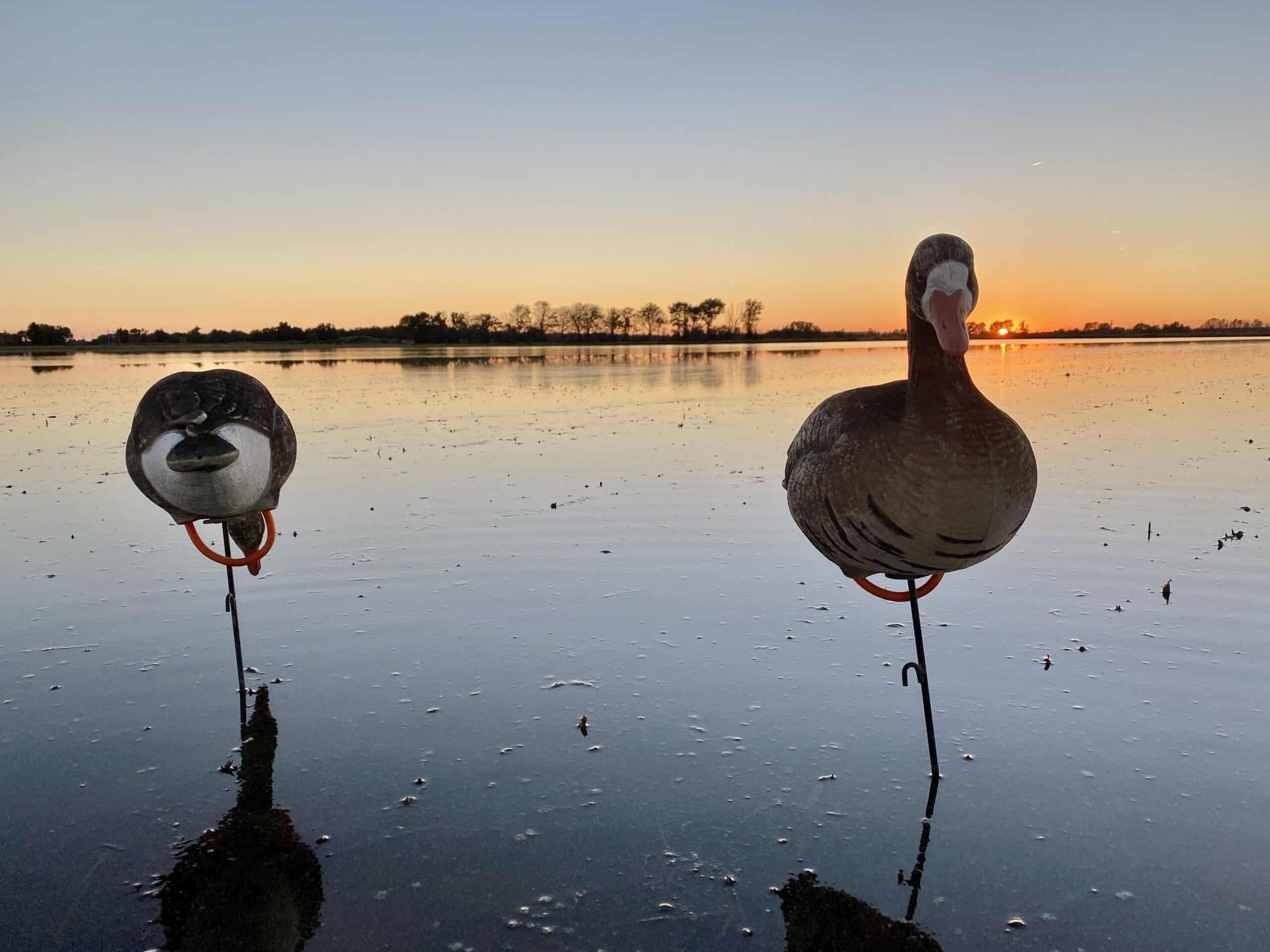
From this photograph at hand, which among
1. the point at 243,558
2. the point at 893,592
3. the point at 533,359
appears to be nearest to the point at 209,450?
the point at 243,558

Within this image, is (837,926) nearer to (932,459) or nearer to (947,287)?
(932,459)

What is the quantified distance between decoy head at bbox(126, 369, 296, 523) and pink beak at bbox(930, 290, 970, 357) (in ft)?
12.4

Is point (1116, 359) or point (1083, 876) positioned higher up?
point (1116, 359)

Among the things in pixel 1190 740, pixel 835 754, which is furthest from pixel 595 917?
pixel 1190 740

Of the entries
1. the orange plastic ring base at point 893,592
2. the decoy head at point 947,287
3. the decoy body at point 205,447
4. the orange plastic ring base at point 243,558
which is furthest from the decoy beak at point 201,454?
the decoy head at point 947,287

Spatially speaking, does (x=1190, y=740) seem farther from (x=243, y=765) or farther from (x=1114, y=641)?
(x=243, y=765)

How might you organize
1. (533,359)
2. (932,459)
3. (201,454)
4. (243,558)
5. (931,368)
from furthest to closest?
(533,359), (243,558), (201,454), (931,368), (932,459)

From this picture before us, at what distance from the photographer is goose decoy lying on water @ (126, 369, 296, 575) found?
15.4ft

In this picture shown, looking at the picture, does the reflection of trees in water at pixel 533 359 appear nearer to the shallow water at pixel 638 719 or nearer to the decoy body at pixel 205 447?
the shallow water at pixel 638 719

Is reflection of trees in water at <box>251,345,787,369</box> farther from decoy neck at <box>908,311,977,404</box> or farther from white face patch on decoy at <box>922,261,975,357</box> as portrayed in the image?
white face patch on decoy at <box>922,261,975,357</box>

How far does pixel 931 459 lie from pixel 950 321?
0.55m

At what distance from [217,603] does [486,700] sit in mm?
3302

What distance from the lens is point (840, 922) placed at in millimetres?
3318

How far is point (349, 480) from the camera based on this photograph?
12.4 metres
